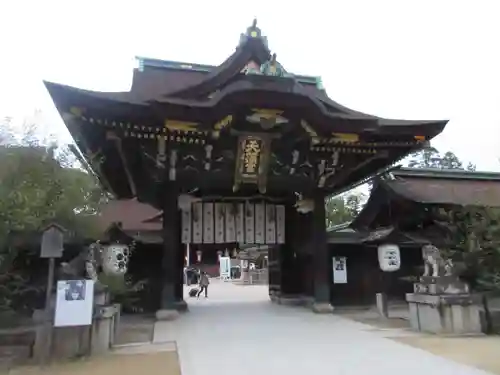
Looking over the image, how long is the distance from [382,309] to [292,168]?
4050 millimetres

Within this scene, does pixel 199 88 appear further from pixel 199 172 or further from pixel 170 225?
pixel 170 225

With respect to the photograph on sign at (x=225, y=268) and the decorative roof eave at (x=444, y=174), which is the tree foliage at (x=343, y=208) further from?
the decorative roof eave at (x=444, y=174)

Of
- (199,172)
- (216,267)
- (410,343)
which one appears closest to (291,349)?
(410,343)

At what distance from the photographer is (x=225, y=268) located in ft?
130

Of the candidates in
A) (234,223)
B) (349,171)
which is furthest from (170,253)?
(349,171)

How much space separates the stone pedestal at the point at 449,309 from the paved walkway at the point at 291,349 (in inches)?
43.9

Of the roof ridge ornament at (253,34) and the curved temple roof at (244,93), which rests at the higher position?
the roof ridge ornament at (253,34)

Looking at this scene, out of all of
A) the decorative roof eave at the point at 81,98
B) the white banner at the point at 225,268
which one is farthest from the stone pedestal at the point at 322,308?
the white banner at the point at 225,268

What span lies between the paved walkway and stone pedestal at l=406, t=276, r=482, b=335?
112 cm

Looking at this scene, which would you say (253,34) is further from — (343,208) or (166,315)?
(343,208)

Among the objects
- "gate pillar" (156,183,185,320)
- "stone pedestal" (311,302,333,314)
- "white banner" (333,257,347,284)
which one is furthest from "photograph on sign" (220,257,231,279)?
"stone pedestal" (311,302,333,314)

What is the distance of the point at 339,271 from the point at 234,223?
314cm

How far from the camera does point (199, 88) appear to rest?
1009 centimetres

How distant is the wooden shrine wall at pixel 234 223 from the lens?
1174cm
